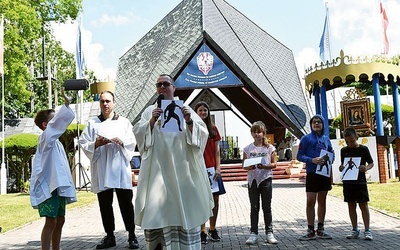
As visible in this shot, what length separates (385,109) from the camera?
1179 inches

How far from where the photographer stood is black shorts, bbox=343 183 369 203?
6.54 metres

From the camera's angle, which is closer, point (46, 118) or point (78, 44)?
point (46, 118)

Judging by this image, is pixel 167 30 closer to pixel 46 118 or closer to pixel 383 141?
pixel 383 141

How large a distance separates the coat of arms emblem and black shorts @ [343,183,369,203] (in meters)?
16.9

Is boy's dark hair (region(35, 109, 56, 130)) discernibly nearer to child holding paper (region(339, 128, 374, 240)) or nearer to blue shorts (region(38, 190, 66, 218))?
blue shorts (region(38, 190, 66, 218))

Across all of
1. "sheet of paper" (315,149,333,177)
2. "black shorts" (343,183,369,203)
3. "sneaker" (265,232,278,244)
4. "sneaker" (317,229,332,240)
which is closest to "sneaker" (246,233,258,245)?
"sneaker" (265,232,278,244)

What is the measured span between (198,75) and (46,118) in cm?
1786

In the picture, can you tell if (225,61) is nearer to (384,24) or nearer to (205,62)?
(205,62)

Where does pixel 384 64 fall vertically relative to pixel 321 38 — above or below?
below

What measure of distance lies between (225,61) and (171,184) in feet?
63.1

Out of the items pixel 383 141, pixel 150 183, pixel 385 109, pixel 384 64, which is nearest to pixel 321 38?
pixel 384 64

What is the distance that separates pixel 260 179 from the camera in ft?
21.6

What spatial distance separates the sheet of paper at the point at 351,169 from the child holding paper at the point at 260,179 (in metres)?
1.01

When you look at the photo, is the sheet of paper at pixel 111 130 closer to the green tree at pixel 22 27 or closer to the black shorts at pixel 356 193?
the black shorts at pixel 356 193
